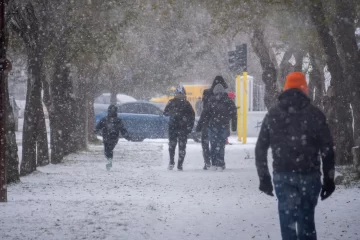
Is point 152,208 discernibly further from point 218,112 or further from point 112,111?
point 112,111

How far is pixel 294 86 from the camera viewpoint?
6.70 m

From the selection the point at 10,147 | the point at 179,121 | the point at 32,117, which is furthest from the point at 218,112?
the point at 10,147

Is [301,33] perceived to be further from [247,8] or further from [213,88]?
[213,88]

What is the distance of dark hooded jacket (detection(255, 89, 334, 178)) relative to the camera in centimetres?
654

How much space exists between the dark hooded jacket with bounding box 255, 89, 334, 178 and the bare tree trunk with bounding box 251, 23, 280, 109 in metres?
19.4

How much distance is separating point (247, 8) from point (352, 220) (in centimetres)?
1084

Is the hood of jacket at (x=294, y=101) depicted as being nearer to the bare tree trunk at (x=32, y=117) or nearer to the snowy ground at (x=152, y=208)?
the snowy ground at (x=152, y=208)

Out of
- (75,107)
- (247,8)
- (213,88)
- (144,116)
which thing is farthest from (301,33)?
(144,116)

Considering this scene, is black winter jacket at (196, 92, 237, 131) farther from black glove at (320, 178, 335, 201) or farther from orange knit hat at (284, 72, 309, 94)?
black glove at (320, 178, 335, 201)

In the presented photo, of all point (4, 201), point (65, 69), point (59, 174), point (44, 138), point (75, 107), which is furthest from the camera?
point (75, 107)

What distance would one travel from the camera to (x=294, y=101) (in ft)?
21.7

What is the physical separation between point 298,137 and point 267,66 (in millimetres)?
20728

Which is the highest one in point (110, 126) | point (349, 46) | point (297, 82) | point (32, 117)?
point (349, 46)

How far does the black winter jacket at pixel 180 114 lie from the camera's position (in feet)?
59.9
